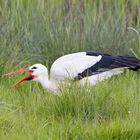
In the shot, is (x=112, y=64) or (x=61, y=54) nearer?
(x=112, y=64)

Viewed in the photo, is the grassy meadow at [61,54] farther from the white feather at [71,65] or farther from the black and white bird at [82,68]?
the white feather at [71,65]

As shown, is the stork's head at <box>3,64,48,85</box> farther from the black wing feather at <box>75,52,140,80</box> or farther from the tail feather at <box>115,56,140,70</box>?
the tail feather at <box>115,56,140,70</box>

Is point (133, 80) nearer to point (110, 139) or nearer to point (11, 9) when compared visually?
point (110, 139)

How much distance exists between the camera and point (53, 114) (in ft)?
19.4

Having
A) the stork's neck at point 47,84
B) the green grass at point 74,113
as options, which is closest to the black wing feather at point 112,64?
the stork's neck at point 47,84

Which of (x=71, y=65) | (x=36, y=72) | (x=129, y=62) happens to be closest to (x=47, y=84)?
(x=36, y=72)

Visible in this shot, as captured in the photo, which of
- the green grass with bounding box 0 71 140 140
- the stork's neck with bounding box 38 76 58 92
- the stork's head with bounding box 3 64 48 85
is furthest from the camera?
the stork's head with bounding box 3 64 48 85

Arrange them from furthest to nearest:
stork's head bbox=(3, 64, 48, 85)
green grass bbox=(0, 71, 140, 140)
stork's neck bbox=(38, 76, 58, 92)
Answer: stork's head bbox=(3, 64, 48, 85), stork's neck bbox=(38, 76, 58, 92), green grass bbox=(0, 71, 140, 140)

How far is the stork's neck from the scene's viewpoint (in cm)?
718

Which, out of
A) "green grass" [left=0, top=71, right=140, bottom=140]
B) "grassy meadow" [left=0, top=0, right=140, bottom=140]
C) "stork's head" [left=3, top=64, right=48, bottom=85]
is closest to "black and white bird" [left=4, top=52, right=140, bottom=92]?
"stork's head" [left=3, top=64, right=48, bottom=85]

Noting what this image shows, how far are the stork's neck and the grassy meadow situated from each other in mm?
85

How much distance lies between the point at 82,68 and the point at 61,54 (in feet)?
3.44

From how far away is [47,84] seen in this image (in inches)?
287

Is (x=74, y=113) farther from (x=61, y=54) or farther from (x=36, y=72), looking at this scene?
(x=61, y=54)
